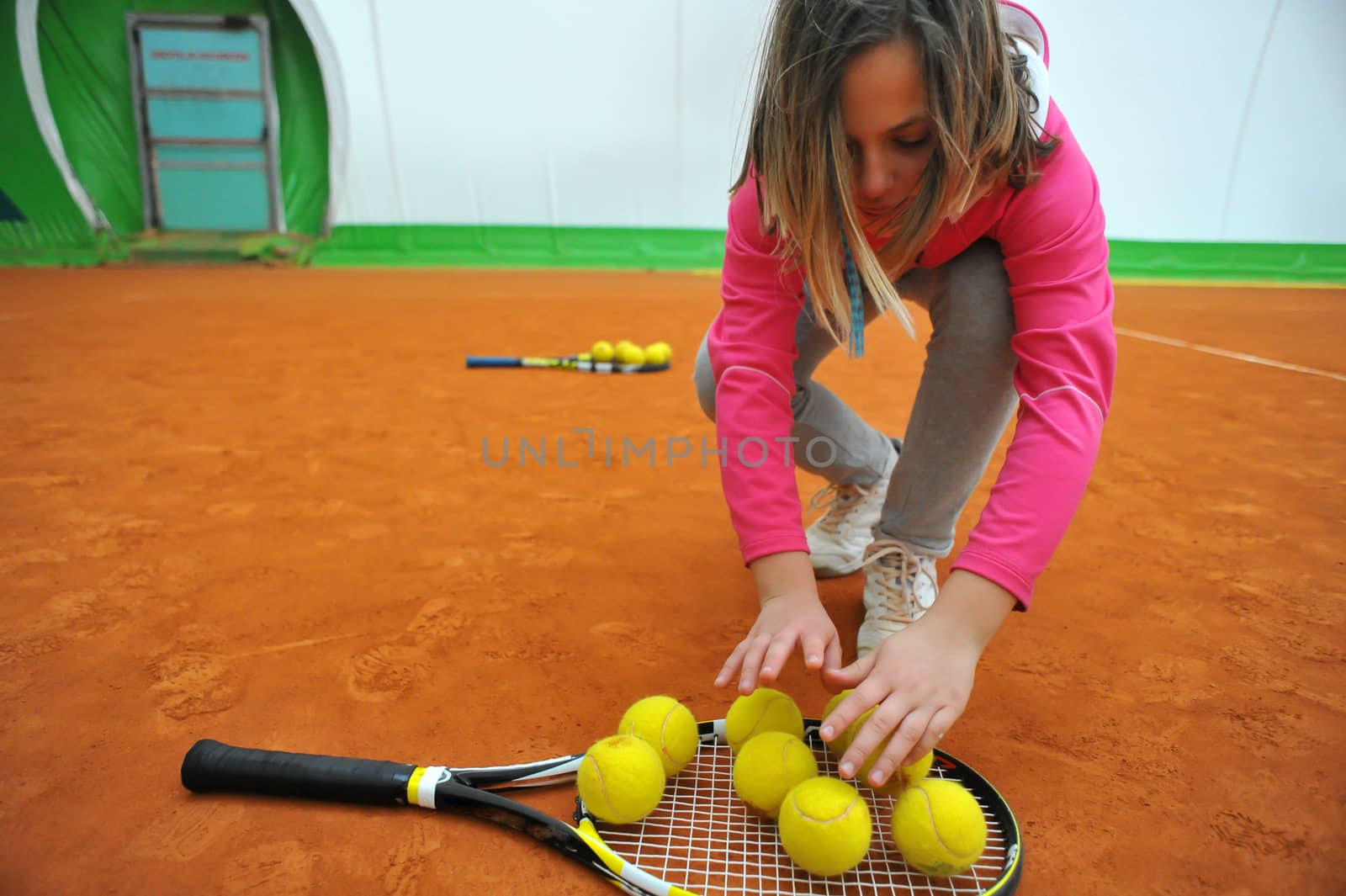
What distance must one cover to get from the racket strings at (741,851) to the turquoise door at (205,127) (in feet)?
29.0

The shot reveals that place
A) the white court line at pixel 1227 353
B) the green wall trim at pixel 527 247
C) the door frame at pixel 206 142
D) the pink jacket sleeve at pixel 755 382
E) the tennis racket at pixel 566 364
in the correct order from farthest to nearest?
1. the green wall trim at pixel 527 247
2. the door frame at pixel 206 142
3. the white court line at pixel 1227 353
4. the tennis racket at pixel 566 364
5. the pink jacket sleeve at pixel 755 382

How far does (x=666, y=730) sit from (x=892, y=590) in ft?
1.64

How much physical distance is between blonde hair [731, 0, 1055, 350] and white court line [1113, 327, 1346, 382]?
3.09 metres

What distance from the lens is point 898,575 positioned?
1.29 meters

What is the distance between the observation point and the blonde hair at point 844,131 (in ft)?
2.69

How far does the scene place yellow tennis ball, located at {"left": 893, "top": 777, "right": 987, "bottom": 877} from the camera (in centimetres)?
79

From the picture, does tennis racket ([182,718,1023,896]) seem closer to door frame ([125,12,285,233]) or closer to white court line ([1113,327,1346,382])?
white court line ([1113,327,1346,382])

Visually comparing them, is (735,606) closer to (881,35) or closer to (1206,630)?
(1206,630)

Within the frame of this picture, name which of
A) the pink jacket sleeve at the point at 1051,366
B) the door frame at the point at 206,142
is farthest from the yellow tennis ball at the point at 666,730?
the door frame at the point at 206,142

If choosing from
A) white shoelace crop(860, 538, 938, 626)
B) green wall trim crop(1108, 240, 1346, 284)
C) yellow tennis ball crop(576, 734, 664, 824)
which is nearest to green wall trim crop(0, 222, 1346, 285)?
green wall trim crop(1108, 240, 1346, 284)

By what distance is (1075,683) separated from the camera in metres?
1.21

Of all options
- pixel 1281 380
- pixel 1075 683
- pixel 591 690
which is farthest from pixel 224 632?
pixel 1281 380

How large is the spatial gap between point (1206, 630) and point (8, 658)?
1907 millimetres

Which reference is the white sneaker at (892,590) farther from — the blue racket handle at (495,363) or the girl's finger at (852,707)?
the blue racket handle at (495,363)
